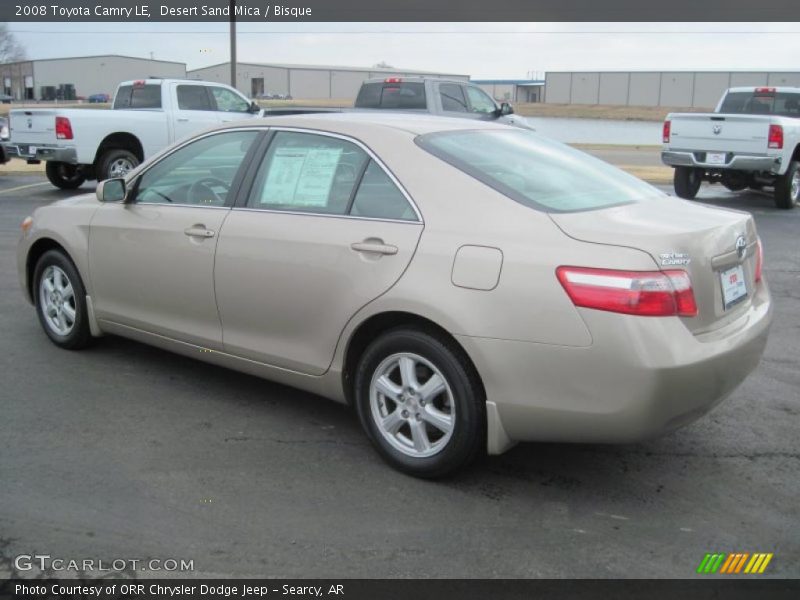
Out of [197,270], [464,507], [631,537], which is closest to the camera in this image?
[631,537]

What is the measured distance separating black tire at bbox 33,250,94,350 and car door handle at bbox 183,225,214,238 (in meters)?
1.15

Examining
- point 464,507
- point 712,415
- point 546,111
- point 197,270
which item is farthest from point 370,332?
point 546,111

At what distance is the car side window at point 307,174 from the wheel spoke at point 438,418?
3.49 ft

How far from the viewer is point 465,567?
3.12 m

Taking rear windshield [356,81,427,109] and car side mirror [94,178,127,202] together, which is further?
rear windshield [356,81,427,109]

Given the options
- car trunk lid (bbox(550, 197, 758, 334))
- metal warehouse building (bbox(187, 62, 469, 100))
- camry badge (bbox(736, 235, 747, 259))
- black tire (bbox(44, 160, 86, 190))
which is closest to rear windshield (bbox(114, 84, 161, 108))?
black tire (bbox(44, 160, 86, 190))

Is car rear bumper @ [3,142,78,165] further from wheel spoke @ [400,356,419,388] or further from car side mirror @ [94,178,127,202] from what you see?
wheel spoke @ [400,356,419,388]

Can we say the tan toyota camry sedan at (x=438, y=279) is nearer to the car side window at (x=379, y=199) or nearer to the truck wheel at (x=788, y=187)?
the car side window at (x=379, y=199)

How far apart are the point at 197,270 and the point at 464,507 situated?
2.00 metres

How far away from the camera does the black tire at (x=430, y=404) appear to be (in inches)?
141

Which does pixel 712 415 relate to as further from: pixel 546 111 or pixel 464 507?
pixel 546 111

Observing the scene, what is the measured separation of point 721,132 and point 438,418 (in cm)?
1097

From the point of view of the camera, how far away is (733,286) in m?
3.72

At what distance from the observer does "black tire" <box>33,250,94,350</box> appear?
212 inches
